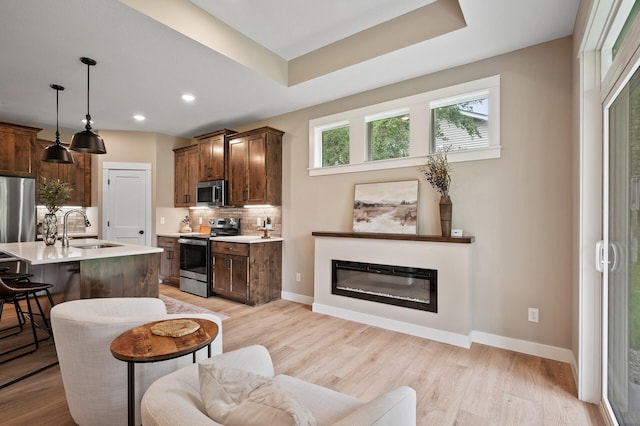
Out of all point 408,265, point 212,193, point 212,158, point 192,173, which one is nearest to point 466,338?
point 408,265

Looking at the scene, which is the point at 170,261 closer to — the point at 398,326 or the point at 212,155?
the point at 212,155

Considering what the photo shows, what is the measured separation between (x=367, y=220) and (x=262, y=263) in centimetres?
168

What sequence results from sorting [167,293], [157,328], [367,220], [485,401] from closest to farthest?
[157,328] < [485,401] < [367,220] < [167,293]

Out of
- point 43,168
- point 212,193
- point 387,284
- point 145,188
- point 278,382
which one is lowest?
point 387,284

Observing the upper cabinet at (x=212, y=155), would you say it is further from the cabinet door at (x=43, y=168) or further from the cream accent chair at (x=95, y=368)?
the cream accent chair at (x=95, y=368)

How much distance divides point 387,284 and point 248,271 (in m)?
1.90

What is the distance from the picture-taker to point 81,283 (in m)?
2.66

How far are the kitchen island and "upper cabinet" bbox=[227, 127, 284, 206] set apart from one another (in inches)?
71.9

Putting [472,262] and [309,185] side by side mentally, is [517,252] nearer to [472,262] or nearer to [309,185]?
[472,262]

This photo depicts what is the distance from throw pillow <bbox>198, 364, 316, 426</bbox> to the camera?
0.77 m

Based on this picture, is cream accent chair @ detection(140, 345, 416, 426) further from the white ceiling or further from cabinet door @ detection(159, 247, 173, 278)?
cabinet door @ detection(159, 247, 173, 278)

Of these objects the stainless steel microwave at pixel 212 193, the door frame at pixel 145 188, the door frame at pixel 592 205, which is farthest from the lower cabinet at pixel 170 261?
the door frame at pixel 592 205

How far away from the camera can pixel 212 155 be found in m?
5.28

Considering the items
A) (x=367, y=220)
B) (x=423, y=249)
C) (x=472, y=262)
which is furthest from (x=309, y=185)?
(x=472, y=262)
